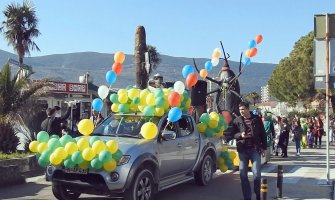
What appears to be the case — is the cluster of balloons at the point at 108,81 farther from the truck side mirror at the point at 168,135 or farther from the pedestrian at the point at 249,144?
the pedestrian at the point at 249,144

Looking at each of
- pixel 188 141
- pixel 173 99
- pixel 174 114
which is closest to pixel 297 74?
pixel 188 141

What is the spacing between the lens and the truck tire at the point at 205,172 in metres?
10.2

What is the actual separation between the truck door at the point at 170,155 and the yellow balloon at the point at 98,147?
135 centimetres

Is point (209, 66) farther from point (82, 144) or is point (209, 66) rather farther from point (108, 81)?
point (82, 144)

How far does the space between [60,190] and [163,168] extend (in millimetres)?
1914

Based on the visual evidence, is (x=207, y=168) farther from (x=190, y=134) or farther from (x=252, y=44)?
(x=252, y=44)

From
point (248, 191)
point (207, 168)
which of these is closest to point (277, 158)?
point (207, 168)

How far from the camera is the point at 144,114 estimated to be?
907 cm

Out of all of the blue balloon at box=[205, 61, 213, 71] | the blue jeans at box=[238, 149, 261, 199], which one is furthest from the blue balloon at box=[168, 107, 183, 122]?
the blue balloon at box=[205, 61, 213, 71]

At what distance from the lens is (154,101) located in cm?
912

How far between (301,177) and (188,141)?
4052 millimetres

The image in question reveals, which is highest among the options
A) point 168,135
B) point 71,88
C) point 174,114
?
point 71,88

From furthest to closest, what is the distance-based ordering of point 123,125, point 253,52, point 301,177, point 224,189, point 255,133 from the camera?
point 253,52 → point 301,177 → point 224,189 → point 123,125 → point 255,133

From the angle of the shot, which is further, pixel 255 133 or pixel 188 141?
pixel 188 141
